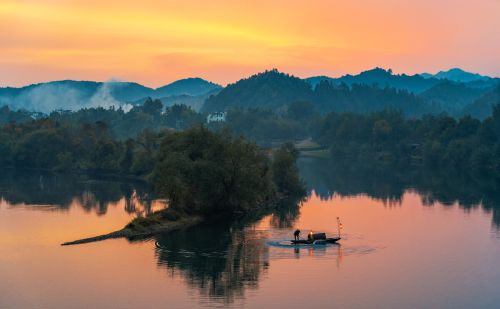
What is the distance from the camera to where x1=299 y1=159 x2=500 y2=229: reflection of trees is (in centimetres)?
9406

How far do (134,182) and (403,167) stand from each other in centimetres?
5872

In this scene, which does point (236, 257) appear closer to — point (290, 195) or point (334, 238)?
point (334, 238)

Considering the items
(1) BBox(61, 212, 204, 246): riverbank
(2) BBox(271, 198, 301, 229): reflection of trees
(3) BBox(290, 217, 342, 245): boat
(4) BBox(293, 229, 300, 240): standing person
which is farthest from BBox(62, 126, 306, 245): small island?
(3) BBox(290, 217, 342, 245): boat

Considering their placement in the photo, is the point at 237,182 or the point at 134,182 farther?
the point at 134,182

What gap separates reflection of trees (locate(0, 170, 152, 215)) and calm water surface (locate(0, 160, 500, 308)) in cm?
94

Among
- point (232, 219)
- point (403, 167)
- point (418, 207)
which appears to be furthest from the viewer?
point (403, 167)

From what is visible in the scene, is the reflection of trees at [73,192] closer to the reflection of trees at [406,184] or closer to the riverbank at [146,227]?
the riverbank at [146,227]

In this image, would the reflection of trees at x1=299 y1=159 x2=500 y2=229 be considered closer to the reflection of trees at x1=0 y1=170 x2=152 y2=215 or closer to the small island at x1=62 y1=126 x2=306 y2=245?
the small island at x1=62 y1=126 x2=306 y2=245

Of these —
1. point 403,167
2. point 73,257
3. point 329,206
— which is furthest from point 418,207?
point 403,167

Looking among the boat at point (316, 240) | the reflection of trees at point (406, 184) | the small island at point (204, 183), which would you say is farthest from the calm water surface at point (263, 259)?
the small island at point (204, 183)

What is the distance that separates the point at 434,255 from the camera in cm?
5941

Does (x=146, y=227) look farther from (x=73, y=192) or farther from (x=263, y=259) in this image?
(x=73, y=192)

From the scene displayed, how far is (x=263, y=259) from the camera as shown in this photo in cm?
5672

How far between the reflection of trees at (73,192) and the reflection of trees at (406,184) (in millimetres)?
25634
